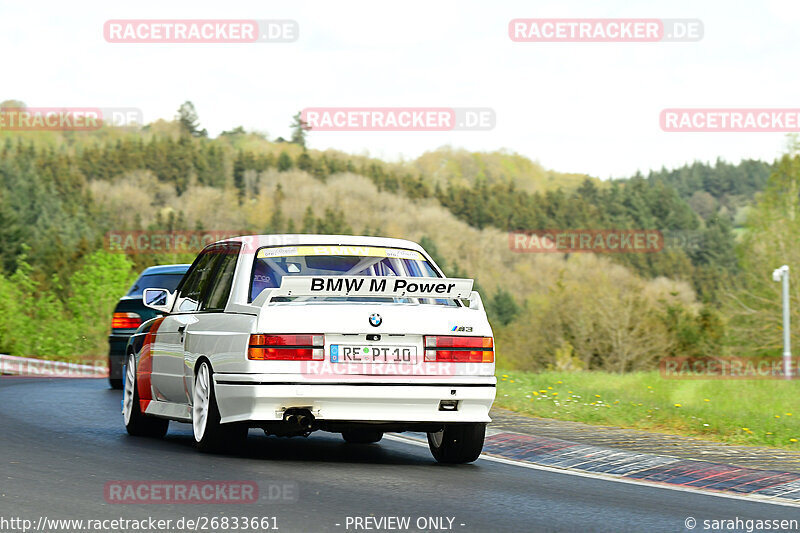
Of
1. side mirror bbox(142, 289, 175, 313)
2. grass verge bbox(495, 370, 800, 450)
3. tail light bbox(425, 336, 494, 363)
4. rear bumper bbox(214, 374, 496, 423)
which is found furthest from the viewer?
grass verge bbox(495, 370, 800, 450)

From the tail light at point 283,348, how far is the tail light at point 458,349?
83 centimetres

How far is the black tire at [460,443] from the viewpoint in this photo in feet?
29.7

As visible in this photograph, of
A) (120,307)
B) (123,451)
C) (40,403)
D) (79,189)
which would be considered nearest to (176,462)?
(123,451)

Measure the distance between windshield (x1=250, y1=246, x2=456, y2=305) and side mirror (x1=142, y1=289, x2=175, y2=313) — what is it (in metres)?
1.52

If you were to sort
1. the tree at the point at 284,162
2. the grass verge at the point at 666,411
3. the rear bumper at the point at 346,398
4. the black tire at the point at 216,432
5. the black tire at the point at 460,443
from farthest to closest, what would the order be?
the tree at the point at 284,162, the grass verge at the point at 666,411, the black tire at the point at 460,443, the black tire at the point at 216,432, the rear bumper at the point at 346,398

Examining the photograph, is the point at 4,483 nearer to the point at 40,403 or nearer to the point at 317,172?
the point at 40,403

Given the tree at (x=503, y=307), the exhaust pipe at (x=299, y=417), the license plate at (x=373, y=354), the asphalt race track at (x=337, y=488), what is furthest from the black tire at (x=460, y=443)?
the tree at (x=503, y=307)

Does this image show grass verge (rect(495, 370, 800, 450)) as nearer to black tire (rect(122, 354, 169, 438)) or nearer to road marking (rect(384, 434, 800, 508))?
road marking (rect(384, 434, 800, 508))

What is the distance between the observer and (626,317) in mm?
65250

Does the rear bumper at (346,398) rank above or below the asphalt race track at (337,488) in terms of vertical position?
above

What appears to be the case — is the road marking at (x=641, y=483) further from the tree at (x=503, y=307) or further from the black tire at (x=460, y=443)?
the tree at (x=503, y=307)

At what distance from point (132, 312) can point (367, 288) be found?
945 cm

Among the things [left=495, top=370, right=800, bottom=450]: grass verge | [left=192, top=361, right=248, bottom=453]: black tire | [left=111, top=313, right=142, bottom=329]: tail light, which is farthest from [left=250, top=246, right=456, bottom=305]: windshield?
[left=111, top=313, right=142, bottom=329]: tail light

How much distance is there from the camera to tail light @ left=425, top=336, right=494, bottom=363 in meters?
8.56
